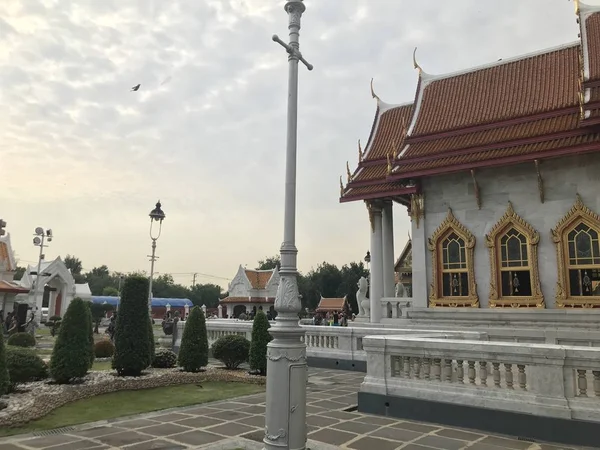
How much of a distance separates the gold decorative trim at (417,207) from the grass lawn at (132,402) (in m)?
8.90

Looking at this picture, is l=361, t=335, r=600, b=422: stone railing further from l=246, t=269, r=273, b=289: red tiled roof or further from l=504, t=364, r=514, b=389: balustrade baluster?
l=246, t=269, r=273, b=289: red tiled roof

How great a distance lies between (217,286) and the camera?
4646 inches

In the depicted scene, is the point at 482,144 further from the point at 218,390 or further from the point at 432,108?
the point at 218,390

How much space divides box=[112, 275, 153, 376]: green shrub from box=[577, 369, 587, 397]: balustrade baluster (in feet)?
33.3

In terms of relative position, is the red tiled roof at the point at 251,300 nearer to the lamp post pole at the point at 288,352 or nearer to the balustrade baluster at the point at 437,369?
the balustrade baluster at the point at 437,369

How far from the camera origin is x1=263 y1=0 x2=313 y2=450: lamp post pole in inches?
217

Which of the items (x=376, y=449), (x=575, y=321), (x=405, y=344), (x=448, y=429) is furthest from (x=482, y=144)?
(x=376, y=449)

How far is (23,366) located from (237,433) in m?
6.77

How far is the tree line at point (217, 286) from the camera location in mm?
73375

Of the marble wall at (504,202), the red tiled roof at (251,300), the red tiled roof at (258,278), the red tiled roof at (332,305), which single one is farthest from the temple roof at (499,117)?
the red tiled roof at (258,278)

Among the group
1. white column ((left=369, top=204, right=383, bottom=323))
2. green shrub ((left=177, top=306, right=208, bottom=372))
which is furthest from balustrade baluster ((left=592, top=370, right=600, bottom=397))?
white column ((left=369, top=204, right=383, bottom=323))

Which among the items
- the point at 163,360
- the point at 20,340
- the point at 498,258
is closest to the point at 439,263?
the point at 498,258

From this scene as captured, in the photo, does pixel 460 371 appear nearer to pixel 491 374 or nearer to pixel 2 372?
pixel 491 374

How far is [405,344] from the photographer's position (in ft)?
27.7
